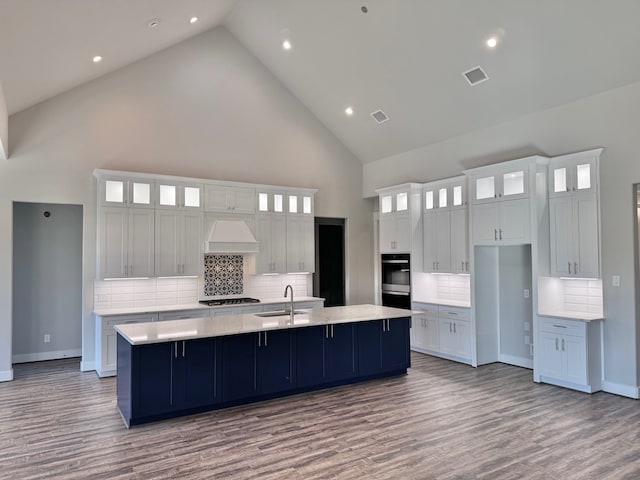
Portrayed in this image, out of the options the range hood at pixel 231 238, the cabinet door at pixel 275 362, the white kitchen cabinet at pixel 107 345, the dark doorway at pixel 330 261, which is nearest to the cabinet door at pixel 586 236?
the cabinet door at pixel 275 362

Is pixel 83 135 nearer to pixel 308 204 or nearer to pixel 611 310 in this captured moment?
pixel 308 204

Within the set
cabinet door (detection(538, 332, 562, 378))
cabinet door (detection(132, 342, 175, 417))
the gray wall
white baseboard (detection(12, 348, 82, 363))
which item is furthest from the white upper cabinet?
white baseboard (detection(12, 348, 82, 363))

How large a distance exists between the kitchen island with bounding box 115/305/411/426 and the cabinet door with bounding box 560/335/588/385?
6.20ft

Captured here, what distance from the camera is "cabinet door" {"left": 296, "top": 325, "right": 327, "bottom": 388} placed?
513cm

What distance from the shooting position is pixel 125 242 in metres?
6.35

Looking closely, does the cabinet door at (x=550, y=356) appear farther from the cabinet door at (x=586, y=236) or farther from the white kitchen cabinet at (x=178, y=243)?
the white kitchen cabinet at (x=178, y=243)

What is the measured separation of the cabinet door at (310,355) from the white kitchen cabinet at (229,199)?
9.49ft

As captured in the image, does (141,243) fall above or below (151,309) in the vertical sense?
above

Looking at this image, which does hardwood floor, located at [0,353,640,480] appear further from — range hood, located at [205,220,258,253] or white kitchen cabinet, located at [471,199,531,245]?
range hood, located at [205,220,258,253]

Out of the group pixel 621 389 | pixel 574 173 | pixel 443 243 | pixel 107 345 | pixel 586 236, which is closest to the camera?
pixel 621 389

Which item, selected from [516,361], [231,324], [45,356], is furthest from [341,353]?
[45,356]

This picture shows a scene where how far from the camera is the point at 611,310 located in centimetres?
532

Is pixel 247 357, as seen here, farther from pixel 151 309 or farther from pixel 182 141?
pixel 182 141

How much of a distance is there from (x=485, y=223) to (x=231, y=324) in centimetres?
381
